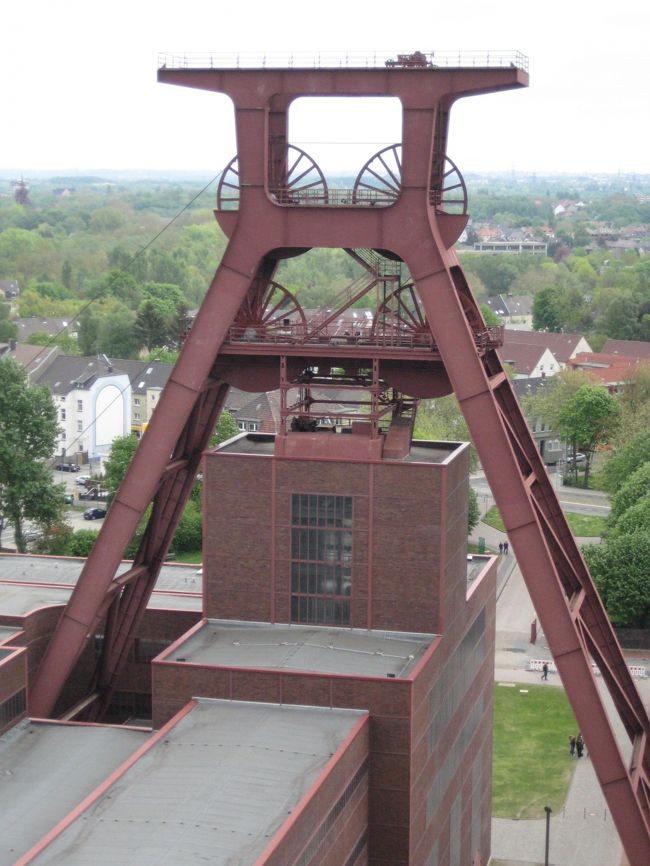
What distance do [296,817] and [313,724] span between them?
200 inches

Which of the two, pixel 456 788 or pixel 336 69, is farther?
pixel 456 788

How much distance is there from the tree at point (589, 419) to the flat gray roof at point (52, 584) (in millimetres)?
56968

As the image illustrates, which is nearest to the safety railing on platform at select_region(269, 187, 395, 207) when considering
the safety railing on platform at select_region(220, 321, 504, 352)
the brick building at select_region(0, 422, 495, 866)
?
the safety railing on platform at select_region(220, 321, 504, 352)

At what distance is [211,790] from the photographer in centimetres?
2898

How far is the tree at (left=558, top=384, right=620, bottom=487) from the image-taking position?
103 meters

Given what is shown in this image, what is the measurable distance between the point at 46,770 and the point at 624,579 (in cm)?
3944

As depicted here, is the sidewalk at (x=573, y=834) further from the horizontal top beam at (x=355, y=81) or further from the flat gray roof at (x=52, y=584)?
the horizontal top beam at (x=355, y=81)

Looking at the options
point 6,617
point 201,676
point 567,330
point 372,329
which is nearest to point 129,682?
point 6,617

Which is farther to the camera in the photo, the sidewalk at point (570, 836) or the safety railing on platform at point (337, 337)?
the sidewalk at point (570, 836)

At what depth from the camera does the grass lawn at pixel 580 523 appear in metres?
87.9

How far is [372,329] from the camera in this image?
36219 mm

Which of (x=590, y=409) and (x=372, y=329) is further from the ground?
(x=372, y=329)

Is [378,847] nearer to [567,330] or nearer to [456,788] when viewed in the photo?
[456,788]

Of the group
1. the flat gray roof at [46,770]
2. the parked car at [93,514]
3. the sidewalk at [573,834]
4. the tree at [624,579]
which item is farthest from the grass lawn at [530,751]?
the parked car at [93,514]
